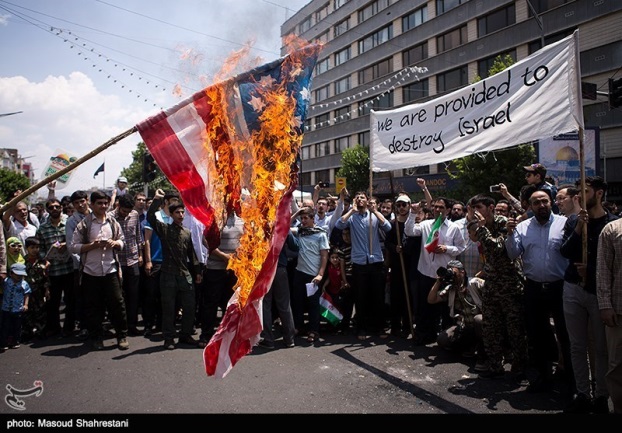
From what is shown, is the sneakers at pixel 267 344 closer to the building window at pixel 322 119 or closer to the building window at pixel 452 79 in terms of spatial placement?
the building window at pixel 452 79

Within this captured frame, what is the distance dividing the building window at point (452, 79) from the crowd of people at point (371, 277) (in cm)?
2601

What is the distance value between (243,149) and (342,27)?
43608 mm

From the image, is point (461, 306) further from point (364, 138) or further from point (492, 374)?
point (364, 138)

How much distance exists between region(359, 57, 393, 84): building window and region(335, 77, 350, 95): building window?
216 cm

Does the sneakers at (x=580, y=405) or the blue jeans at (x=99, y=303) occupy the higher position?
the blue jeans at (x=99, y=303)

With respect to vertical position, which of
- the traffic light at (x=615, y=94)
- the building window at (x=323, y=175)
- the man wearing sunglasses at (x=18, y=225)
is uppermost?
the building window at (x=323, y=175)

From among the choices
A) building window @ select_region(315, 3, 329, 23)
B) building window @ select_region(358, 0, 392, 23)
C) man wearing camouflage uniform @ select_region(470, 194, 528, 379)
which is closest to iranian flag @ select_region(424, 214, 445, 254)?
man wearing camouflage uniform @ select_region(470, 194, 528, 379)

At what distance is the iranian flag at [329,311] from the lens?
707 centimetres

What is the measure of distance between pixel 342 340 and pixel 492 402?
2723mm

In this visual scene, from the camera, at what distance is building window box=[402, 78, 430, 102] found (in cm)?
3409

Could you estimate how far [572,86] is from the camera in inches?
183

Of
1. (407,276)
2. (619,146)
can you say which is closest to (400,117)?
(407,276)

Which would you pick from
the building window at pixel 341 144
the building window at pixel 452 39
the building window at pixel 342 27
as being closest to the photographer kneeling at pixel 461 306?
the building window at pixel 452 39

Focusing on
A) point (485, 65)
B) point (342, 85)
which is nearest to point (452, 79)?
point (485, 65)
